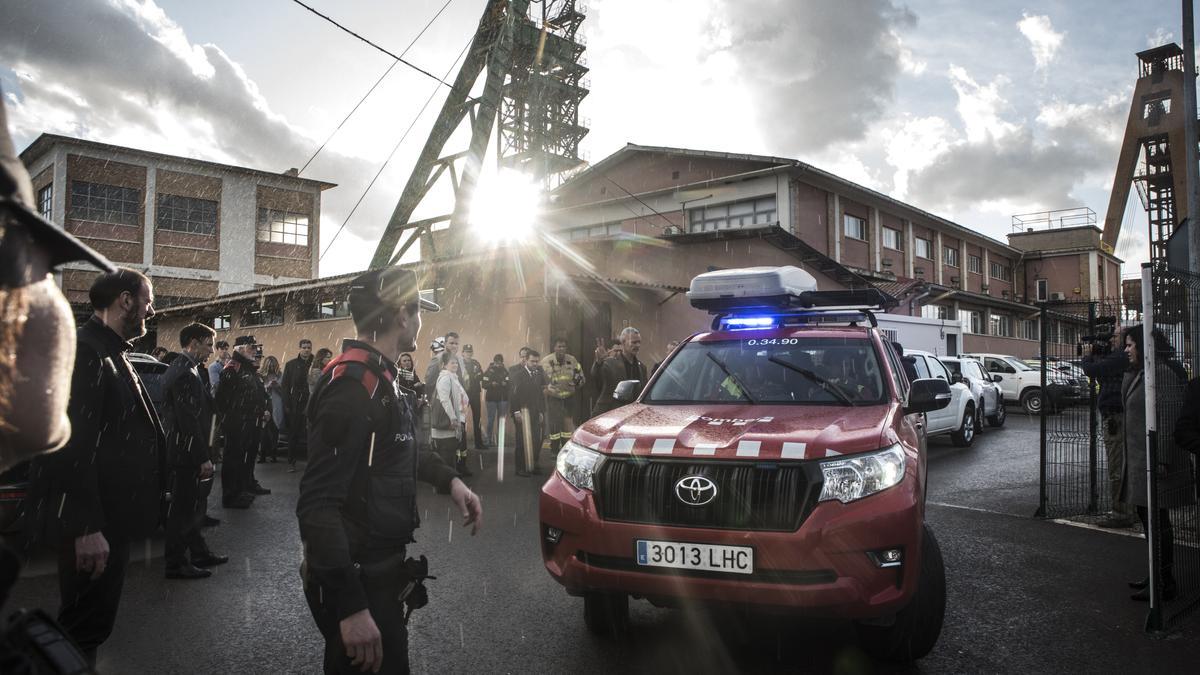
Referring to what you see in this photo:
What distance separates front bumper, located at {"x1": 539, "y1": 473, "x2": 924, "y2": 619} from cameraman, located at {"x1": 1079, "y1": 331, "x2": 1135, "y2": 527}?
4.91m

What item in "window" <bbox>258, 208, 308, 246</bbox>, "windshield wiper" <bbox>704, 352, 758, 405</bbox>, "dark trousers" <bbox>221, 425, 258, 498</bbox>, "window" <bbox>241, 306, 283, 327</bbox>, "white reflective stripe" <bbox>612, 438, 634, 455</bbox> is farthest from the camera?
"window" <bbox>258, 208, 308, 246</bbox>

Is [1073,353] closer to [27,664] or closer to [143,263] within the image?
[27,664]

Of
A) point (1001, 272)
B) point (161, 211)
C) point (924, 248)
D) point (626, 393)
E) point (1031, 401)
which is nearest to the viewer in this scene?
point (626, 393)

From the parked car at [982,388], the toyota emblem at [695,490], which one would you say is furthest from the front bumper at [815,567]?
the parked car at [982,388]

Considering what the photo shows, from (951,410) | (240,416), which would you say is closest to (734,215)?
(951,410)

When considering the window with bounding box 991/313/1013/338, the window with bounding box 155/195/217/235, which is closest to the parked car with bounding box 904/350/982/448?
the window with bounding box 991/313/1013/338

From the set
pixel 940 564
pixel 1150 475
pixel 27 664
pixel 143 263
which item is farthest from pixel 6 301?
pixel 143 263

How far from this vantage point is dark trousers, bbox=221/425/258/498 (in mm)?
8391

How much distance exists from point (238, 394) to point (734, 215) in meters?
25.1

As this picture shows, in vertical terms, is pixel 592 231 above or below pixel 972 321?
above

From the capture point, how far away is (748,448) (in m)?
3.63

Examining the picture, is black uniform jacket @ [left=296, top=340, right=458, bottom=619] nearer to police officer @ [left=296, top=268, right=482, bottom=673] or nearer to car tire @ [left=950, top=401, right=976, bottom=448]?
police officer @ [left=296, top=268, right=482, bottom=673]

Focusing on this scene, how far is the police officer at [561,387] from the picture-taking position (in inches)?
477

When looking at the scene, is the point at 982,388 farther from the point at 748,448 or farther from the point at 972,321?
the point at 972,321
